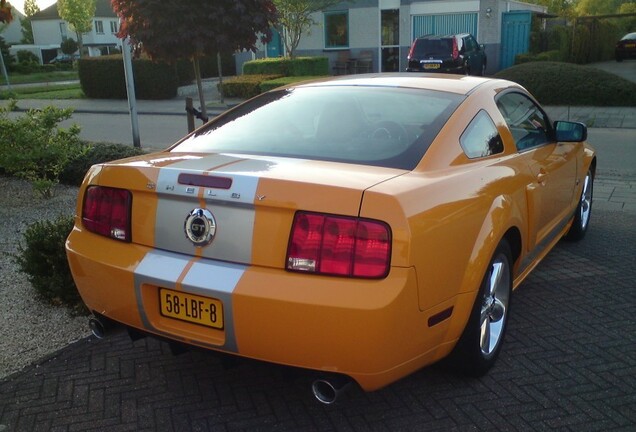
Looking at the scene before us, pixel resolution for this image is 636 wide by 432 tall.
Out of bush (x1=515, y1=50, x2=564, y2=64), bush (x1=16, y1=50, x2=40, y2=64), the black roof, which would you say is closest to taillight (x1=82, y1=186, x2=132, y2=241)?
bush (x1=515, y1=50, x2=564, y2=64)

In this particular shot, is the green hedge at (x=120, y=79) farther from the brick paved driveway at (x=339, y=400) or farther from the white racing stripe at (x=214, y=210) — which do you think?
the white racing stripe at (x=214, y=210)

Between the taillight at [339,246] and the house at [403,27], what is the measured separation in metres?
26.8

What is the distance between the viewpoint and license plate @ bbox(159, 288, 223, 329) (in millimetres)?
2742

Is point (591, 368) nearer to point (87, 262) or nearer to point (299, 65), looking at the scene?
point (87, 262)

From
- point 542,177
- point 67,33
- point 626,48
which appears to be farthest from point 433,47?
point 67,33

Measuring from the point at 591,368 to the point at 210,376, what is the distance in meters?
2.07

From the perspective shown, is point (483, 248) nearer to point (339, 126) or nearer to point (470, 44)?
point (339, 126)

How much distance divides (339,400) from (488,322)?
0.91 metres

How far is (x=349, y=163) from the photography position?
3.10m

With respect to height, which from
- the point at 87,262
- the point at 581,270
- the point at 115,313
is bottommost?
the point at 581,270

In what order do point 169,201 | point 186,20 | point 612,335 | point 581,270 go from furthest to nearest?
1. point 186,20
2. point 581,270
3. point 612,335
4. point 169,201

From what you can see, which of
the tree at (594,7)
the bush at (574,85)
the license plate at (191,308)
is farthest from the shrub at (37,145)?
the tree at (594,7)

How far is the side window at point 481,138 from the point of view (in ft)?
11.3

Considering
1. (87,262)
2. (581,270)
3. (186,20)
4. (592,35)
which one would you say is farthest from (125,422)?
(592,35)
